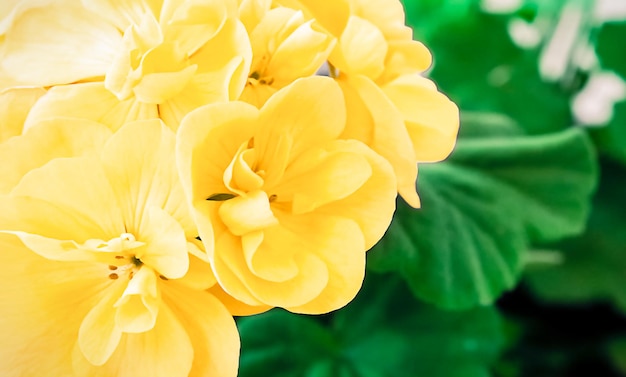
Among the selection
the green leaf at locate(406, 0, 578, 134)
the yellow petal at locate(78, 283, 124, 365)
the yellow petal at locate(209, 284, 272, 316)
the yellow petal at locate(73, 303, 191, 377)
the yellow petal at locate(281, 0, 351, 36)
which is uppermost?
the yellow petal at locate(281, 0, 351, 36)

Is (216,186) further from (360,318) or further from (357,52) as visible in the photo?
(360,318)

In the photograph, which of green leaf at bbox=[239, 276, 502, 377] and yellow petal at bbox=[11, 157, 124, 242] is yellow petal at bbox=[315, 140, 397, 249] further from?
green leaf at bbox=[239, 276, 502, 377]

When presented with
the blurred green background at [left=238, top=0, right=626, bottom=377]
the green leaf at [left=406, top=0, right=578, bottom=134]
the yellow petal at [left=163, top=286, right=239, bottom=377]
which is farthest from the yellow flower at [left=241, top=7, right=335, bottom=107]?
the green leaf at [left=406, top=0, right=578, bottom=134]

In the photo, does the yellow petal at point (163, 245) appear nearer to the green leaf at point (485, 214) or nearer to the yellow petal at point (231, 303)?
the yellow petal at point (231, 303)

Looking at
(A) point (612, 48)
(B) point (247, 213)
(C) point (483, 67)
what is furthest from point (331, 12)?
(A) point (612, 48)

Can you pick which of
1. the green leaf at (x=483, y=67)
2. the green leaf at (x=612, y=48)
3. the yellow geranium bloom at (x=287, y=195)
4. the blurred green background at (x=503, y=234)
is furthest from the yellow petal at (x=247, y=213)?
the green leaf at (x=612, y=48)

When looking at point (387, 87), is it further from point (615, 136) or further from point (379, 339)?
point (615, 136)

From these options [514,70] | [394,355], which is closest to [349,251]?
[394,355]
